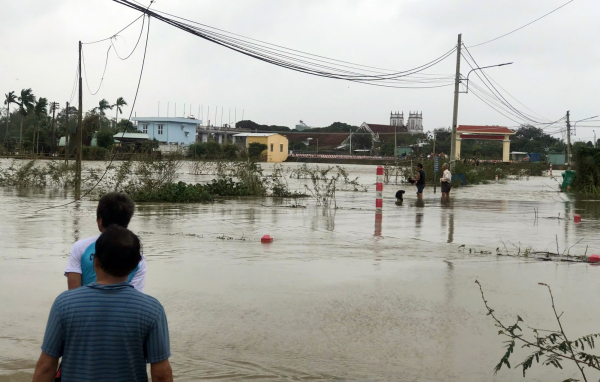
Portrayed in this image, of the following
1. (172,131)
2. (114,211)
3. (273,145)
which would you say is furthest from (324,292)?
(172,131)

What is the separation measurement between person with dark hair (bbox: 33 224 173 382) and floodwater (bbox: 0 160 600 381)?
8.18 ft

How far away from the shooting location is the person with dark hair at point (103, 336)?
3053 mm

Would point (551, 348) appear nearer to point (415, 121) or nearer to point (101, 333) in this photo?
point (101, 333)

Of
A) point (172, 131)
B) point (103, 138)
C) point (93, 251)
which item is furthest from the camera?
point (172, 131)

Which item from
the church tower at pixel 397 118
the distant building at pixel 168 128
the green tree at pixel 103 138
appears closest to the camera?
the green tree at pixel 103 138

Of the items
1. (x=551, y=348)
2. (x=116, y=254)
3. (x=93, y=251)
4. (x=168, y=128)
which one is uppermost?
(x=168, y=128)

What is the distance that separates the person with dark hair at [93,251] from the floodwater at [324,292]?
1.71 meters

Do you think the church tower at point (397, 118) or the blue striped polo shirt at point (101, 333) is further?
the church tower at point (397, 118)

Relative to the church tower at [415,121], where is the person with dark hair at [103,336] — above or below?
below

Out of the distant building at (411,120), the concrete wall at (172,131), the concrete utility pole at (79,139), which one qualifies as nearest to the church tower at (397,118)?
the distant building at (411,120)

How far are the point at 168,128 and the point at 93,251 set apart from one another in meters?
97.0

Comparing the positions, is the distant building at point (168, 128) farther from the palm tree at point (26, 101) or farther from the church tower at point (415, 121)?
the church tower at point (415, 121)

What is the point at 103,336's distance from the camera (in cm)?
305

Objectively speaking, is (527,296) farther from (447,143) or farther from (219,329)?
(447,143)
